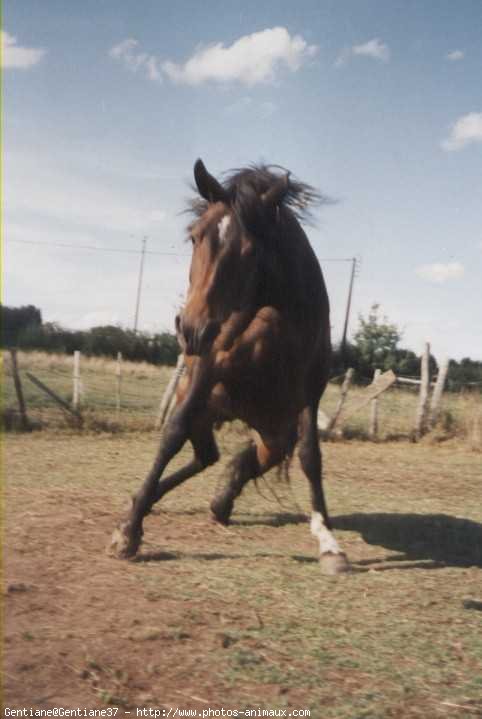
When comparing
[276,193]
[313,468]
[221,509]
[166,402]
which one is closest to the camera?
[276,193]

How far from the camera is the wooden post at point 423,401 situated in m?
14.5

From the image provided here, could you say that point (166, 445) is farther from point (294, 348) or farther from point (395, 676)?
point (395, 676)

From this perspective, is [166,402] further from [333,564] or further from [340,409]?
[333,564]

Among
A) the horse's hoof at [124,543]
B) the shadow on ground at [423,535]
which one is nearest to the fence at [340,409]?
the shadow on ground at [423,535]

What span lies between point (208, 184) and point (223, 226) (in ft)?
1.24

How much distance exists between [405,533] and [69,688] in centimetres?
415

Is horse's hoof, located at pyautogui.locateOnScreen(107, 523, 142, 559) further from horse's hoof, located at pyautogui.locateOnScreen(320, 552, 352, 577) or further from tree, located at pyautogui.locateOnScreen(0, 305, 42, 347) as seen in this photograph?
tree, located at pyautogui.locateOnScreen(0, 305, 42, 347)

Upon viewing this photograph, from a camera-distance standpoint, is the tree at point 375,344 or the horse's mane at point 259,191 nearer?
the horse's mane at point 259,191

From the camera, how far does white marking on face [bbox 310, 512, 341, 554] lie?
15.7 feet

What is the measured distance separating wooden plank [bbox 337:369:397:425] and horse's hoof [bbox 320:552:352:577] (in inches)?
376

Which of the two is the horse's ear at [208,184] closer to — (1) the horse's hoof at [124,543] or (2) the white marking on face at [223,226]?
(2) the white marking on face at [223,226]

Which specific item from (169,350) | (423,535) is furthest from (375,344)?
(423,535)

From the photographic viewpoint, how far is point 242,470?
599 centimetres

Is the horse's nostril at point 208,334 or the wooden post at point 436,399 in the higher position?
the horse's nostril at point 208,334
